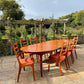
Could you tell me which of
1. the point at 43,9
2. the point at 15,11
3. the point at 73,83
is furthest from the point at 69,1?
the point at 15,11

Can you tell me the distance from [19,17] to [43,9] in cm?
505

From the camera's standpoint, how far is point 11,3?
1074 centimetres

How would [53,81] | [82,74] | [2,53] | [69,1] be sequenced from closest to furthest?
1. [53,81]
2. [82,74]
3. [2,53]
4. [69,1]

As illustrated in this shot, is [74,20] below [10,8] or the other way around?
below

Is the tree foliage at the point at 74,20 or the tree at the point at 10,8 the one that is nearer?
→ the tree at the point at 10,8

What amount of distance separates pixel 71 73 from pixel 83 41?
535 centimetres

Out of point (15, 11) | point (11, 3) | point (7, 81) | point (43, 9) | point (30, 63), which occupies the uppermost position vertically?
point (11, 3)

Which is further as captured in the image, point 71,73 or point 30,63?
point 71,73

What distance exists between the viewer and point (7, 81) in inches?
75.4

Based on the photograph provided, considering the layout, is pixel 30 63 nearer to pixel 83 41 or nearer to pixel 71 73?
pixel 71 73

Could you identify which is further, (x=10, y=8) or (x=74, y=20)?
(x=74, y=20)

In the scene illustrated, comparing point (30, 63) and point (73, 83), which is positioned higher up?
point (30, 63)

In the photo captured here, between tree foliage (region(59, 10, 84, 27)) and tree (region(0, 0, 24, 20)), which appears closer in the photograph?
tree (region(0, 0, 24, 20))

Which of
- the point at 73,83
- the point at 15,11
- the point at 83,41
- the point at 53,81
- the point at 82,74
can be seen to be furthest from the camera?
the point at 15,11
